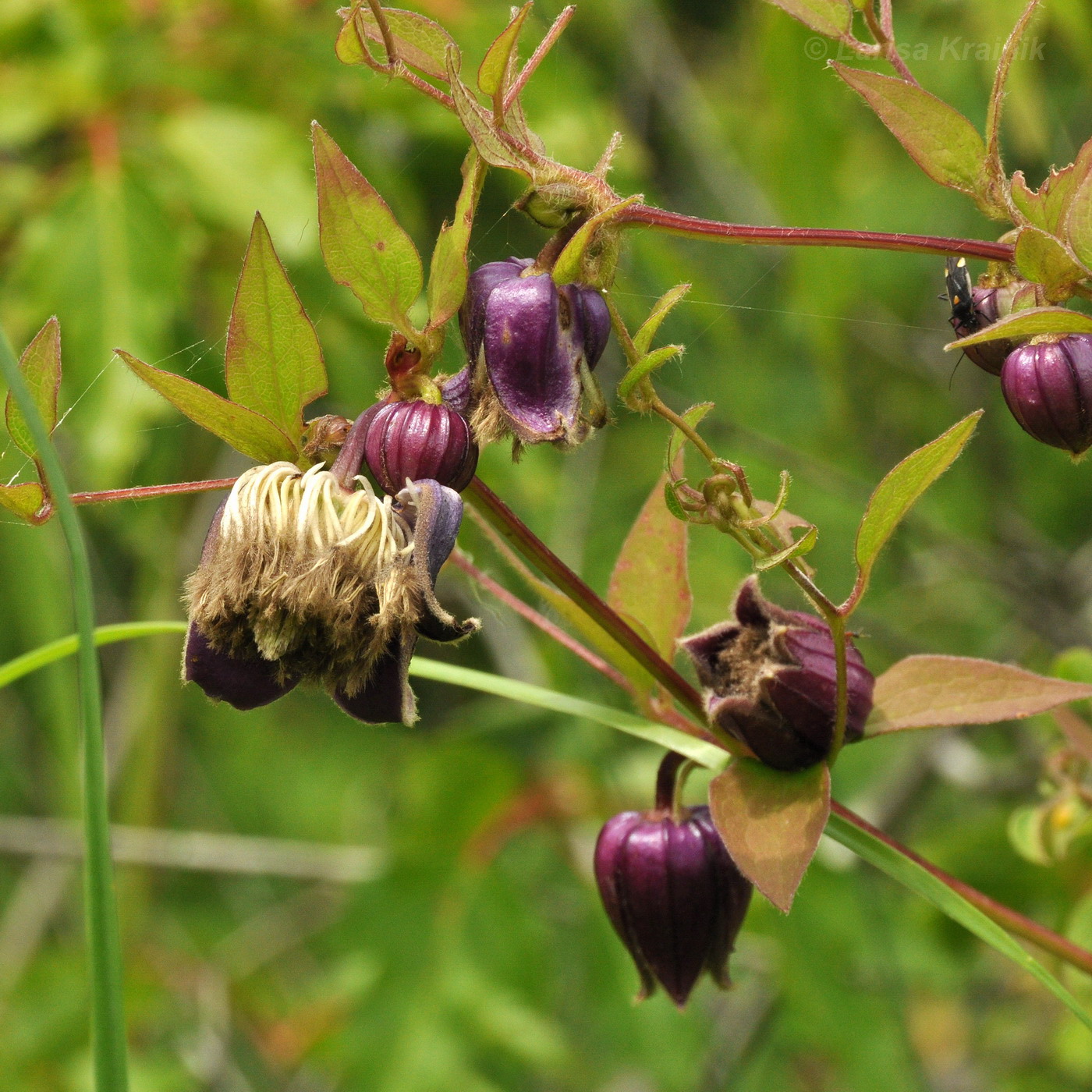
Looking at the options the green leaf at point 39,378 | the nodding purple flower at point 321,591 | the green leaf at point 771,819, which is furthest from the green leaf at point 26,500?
the green leaf at point 771,819

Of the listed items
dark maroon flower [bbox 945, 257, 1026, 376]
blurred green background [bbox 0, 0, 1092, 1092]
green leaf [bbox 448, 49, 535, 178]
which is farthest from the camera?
blurred green background [bbox 0, 0, 1092, 1092]

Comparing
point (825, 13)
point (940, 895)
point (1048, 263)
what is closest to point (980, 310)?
point (1048, 263)

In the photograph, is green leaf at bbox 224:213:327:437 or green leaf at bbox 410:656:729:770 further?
green leaf at bbox 410:656:729:770

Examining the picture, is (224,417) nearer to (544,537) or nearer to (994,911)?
(994,911)

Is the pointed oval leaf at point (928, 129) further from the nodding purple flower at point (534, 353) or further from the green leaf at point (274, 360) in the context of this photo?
the green leaf at point (274, 360)

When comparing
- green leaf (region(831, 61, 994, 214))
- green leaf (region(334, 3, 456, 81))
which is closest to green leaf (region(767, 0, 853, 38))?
green leaf (region(831, 61, 994, 214))

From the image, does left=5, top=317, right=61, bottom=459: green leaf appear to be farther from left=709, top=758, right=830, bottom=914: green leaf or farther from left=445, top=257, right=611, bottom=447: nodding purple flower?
left=709, top=758, right=830, bottom=914: green leaf

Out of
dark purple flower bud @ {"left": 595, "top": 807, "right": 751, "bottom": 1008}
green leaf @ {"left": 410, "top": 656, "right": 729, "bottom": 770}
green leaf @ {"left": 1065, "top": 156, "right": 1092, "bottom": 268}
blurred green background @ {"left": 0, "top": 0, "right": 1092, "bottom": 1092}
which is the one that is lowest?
blurred green background @ {"left": 0, "top": 0, "right": 1092, "bottom": 1092}
